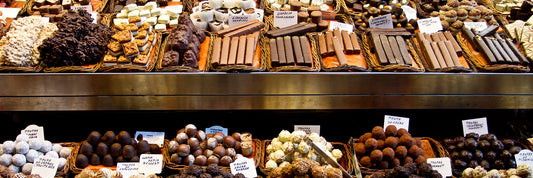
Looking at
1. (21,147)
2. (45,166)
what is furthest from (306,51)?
(21,147)

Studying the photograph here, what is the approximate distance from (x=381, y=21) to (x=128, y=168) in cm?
259

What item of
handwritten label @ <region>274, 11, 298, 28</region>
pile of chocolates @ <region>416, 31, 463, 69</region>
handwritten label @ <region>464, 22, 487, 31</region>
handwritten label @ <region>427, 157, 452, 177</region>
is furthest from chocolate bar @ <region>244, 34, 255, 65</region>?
handwritten label @ <region>464, 22, 487, 31</region>

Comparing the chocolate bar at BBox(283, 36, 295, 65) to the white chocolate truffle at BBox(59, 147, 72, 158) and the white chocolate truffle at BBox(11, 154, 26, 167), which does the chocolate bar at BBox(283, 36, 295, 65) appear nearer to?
the white chocolate truffle at BBox(59, 147, 72, 158)

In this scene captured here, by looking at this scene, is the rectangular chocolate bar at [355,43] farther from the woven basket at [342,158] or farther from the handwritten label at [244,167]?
the handwritten label at [244,167]

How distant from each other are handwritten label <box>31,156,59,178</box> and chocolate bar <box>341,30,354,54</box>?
2.41 m

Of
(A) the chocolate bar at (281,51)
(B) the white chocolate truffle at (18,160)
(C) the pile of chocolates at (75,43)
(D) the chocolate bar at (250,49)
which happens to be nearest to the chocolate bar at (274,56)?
(A) the chocolate bar at (281,51)

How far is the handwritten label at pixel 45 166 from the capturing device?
9.68 ft

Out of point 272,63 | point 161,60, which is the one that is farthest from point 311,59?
point 161,60

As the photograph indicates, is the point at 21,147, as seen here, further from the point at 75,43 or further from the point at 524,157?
the point at 524,157

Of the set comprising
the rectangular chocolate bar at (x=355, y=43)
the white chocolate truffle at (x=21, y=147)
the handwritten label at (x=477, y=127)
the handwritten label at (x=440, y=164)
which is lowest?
the handwritten label at (x=440, y=164)

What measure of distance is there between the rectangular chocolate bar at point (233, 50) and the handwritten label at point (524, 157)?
2263 mm

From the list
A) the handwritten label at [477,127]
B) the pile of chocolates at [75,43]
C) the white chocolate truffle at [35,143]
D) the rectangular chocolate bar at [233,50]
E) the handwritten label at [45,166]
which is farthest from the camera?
the handwritten label at [477,127]

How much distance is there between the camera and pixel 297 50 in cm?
345

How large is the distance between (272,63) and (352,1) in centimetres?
148
